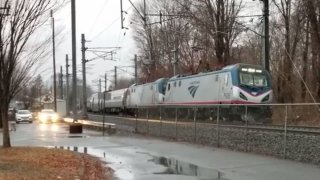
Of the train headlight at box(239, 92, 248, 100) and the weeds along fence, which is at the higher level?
the train headlight at box(239, 92, 248, 100)

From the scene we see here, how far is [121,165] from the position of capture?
57.2 feet

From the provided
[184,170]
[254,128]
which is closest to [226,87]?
[254,128]

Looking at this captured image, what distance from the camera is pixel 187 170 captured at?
15422 millimetres

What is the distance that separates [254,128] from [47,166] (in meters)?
7.64

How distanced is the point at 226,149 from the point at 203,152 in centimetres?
119

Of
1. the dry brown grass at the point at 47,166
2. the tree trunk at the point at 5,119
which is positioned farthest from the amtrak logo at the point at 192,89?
the dry brown grass at the point at 47,166

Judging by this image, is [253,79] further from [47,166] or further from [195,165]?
[47,166]

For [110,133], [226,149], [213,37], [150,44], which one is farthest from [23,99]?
[226,149]

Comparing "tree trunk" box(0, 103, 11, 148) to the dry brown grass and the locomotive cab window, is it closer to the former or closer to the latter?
the dry brown grass

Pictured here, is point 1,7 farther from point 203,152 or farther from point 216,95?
point 216,95

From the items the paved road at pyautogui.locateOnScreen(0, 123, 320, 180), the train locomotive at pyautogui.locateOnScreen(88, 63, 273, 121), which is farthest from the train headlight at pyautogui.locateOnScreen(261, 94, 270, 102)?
the paved road at pyautogui.locateOnScreen(0, 123, 320, 180)

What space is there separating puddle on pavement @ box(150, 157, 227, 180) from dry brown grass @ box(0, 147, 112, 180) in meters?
1.80

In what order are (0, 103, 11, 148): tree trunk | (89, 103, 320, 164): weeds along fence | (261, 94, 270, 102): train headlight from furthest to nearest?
(261, 94, 270, 102): train headlight, (0, 103, 11, 148): tree trunk, (89, 103, 320, 164): weeds along fence

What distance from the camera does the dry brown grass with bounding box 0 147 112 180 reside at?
13.6 metres
